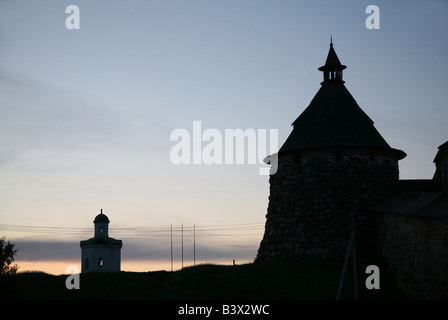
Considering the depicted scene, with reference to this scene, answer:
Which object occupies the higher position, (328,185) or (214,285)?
(328,185)

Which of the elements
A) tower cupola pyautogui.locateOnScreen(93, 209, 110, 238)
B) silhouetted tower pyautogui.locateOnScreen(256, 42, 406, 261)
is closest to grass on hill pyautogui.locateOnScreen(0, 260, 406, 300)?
silhouetted tower pyautogui.locateOnScreen(256, 42, 406, 261)

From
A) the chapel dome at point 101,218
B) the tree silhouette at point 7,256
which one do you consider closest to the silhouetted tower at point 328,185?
the tree silhouette at point 7,256

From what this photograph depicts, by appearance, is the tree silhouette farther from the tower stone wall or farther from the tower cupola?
the tower cupola

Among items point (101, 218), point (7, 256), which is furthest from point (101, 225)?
point (7, 256)

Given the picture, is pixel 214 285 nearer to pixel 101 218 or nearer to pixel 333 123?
pixel 333 123

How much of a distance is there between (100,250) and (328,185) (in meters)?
48.6

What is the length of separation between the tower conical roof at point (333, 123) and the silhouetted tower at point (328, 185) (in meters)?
0.06

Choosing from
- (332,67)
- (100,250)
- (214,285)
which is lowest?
(214,285)

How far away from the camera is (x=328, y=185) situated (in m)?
37.4

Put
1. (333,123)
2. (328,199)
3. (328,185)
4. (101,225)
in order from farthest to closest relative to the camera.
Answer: (101,225) → (333,123) → (328,185) → (328,199)

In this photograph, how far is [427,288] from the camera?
27.4 metres

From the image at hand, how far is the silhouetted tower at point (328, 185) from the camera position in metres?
36.9

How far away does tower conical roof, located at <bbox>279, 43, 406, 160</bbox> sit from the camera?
38.2 metres

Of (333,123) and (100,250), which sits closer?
(333,123)
